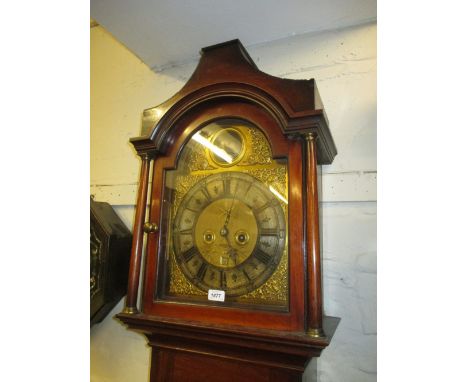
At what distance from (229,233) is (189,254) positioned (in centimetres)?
14

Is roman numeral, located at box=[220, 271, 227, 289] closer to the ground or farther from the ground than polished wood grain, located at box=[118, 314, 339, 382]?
farther from the ground

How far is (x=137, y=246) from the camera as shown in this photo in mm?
920

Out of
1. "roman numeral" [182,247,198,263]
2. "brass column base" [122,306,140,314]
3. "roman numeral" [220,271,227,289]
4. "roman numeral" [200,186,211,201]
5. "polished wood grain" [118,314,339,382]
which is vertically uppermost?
"roman numeral" [200,186,211,201]

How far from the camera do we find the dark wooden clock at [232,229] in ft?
2.43

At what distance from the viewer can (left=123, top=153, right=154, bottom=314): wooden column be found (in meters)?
0.88

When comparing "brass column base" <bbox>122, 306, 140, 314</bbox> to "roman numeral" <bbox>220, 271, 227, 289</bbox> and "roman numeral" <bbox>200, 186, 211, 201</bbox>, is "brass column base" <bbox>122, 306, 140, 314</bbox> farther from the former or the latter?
"roman numeral" <bbox>200, 186, 211, 201</bbox>

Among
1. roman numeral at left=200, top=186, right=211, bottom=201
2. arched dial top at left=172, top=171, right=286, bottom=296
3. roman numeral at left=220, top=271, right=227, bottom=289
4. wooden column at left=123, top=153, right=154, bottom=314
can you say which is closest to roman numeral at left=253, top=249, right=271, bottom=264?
arched dial top at left=172, top=171, right=286, bottom=296

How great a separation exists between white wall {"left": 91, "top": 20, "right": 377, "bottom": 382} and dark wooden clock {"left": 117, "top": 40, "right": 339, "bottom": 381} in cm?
18

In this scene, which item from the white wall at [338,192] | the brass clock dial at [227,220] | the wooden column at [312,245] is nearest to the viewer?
the wooden column at [312,245]

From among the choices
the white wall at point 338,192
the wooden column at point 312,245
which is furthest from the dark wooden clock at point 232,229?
the white wall at point 338,192

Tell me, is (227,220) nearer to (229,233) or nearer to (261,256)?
(229,233)

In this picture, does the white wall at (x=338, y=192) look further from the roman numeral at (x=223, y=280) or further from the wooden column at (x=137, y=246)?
the wooden column at (x=137, y=246)
